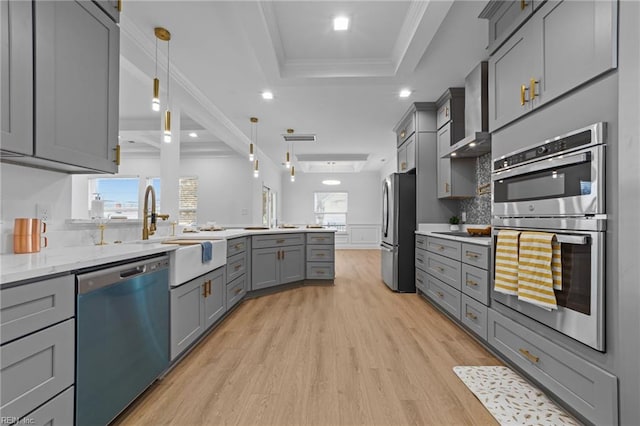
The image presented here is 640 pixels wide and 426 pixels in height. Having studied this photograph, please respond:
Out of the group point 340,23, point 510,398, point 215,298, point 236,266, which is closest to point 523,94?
point 340,23

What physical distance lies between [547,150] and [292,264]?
3.36 meters

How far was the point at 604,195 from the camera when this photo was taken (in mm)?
1351

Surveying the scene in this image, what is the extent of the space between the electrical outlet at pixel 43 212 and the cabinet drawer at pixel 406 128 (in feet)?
12.9

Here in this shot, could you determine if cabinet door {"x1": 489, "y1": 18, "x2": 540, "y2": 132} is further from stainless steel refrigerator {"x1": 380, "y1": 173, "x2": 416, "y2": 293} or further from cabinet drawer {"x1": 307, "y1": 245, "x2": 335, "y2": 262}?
cabinet drawer {"x1": 307, "y1": 245, "x2": 335, "y2": 262}

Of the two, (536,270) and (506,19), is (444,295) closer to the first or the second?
(536,270)

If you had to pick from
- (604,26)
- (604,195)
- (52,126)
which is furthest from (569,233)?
(52,126)

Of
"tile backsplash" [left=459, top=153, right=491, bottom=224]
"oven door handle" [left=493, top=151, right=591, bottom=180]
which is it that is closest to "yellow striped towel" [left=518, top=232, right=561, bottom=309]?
"oven door handle" [left=493, top=151, right=591, bottom=180]

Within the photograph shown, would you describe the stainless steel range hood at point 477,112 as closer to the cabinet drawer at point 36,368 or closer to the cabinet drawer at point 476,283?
the cabinet drawer at point 476,283

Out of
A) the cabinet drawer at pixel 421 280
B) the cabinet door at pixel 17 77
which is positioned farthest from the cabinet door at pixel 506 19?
the cabinet door at pixel 17 77

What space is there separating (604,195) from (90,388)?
97.5 inches

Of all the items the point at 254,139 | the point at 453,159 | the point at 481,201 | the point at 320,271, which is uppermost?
the point at 254,139

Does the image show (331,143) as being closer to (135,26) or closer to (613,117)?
(135,26)

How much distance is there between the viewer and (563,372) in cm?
152

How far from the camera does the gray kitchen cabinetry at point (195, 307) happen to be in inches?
77.7
